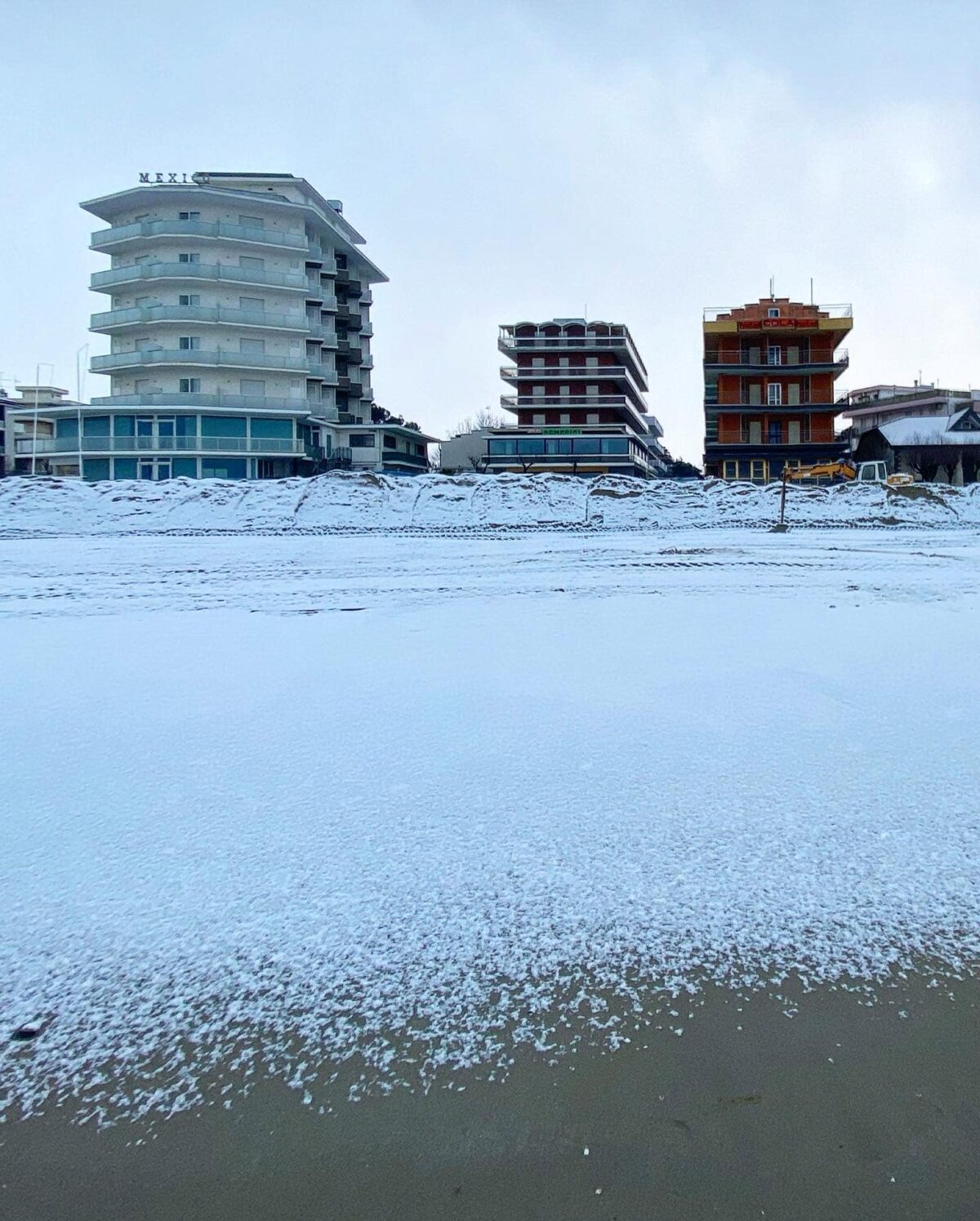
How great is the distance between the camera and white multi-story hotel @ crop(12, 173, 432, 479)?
48281 mm

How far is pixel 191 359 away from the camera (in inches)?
1909

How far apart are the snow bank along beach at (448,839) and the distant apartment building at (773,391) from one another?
50.3 metres

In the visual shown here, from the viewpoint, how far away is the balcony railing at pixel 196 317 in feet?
158

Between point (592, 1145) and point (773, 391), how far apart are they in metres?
58.3

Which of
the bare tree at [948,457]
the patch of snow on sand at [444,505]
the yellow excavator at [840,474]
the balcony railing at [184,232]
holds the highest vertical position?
the balcony railing at [184,232]

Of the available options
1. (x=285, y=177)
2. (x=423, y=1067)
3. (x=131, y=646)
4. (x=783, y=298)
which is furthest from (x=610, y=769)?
(x=783, y=298)

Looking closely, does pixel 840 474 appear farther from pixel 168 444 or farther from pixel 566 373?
pixel 168 444

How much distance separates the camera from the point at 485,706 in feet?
14.0

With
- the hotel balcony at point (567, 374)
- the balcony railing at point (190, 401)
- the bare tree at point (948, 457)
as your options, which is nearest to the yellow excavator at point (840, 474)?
the bare tree at point (948, 457)

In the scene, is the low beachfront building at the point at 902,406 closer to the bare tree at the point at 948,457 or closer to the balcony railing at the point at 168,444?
the bare tree at the point at 948,457

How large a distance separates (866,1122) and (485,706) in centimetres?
286

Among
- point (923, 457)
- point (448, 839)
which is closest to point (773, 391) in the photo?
point (923, 457)

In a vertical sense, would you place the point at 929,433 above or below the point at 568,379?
below

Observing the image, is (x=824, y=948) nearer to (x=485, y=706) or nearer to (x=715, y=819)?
(x=715, y=819)
